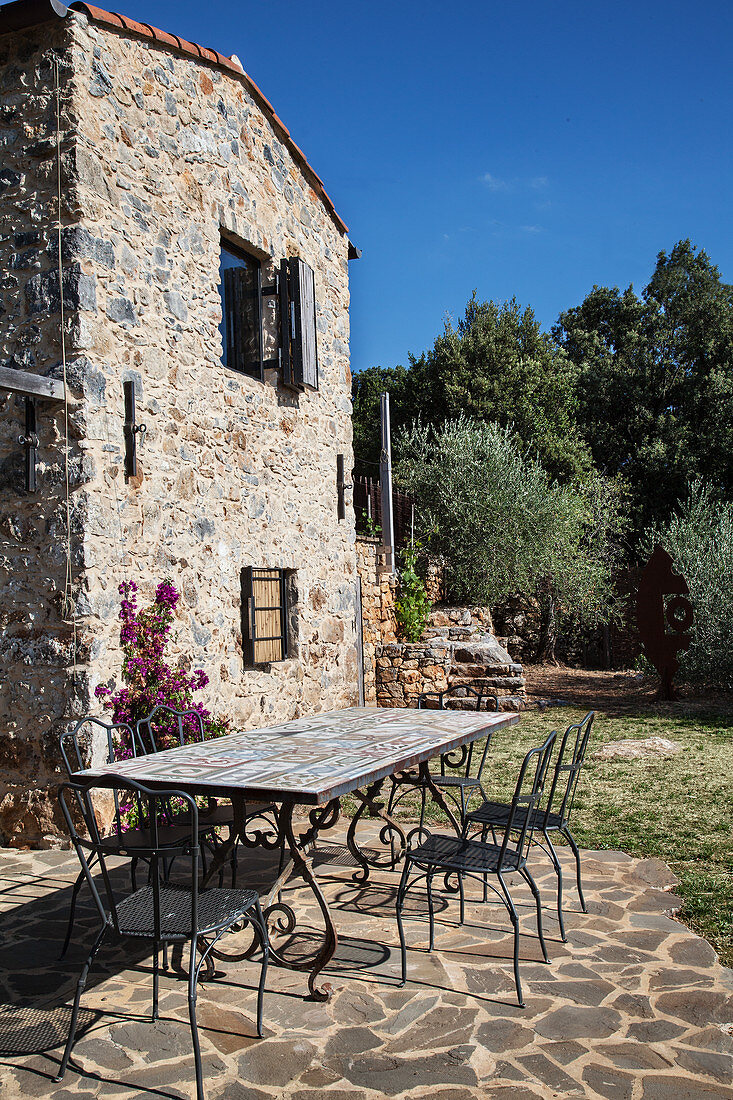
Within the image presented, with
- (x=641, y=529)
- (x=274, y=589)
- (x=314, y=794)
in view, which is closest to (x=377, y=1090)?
(x=314, y=794)

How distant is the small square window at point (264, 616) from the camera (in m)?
6.96

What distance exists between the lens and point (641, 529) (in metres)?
19.6

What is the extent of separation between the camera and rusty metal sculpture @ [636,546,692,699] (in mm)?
10898

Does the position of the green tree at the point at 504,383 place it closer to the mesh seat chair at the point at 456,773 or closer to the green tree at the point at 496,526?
the green tree at the point at 496,526

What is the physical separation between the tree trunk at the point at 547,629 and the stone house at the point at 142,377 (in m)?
7.77

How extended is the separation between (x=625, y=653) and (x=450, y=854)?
41.4 ft

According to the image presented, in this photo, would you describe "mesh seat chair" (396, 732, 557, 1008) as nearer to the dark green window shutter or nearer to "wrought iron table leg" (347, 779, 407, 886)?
"wrought iron table leg" (347, 779, 407, 886)

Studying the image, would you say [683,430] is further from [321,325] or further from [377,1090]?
[377,1090]

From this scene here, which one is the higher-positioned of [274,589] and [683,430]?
[683,430]

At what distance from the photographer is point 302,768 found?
3.37 metres

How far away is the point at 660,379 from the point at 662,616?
11.9 meters

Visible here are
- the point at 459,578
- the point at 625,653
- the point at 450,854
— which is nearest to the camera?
the point at 450,854

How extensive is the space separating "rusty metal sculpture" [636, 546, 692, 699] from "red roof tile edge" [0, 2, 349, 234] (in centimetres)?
575

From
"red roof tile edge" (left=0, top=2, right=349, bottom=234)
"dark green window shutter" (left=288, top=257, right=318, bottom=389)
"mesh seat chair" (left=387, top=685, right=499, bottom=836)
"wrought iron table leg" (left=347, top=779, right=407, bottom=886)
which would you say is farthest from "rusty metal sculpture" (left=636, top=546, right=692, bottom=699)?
"wrought iron table leg" (left=347, top=779, right=407, bottom=886)
